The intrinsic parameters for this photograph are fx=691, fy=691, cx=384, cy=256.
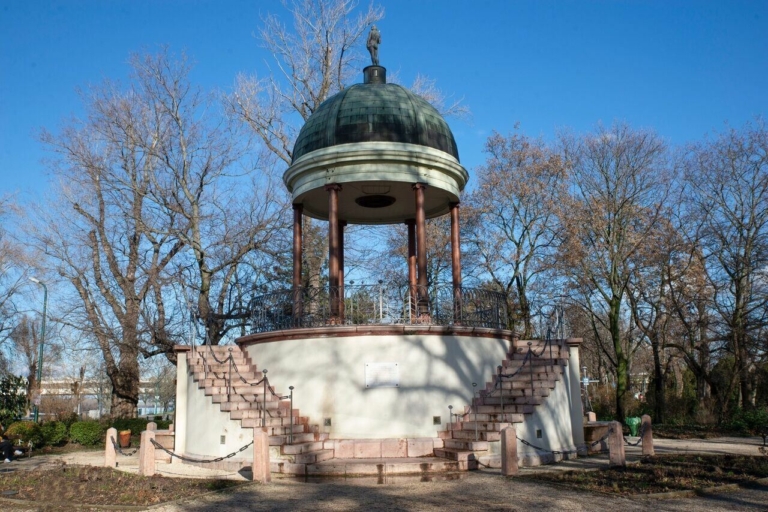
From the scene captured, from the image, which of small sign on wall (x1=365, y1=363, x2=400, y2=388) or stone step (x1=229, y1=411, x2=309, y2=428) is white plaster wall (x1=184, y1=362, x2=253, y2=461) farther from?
small sign on wall (x1=365, y1=363, x2=400, y2=388)

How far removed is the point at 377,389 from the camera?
594 inches

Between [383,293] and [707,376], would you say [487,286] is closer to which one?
[707,376]

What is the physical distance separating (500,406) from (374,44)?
11.4 metres

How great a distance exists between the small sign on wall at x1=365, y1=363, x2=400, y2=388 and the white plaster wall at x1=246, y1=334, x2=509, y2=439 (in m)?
0.09

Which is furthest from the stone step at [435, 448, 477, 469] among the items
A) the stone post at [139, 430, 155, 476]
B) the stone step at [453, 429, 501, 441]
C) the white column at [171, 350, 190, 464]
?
the white column at [171, 350, 190, 464]

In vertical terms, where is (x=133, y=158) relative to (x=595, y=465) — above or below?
above

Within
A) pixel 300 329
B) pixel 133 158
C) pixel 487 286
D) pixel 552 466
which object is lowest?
pixel 552 466

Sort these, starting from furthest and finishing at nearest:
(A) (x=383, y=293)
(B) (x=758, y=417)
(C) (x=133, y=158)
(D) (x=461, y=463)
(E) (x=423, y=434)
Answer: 1. (C) (x=133, y=158)
2. (B) (x=758, y=417)
3. (A) (x=383, y=293)
4. (E) (x=423, y=434)
5. (D) (x=461, y=463)

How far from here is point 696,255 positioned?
104 feet

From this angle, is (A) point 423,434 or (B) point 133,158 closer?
(A) point 423,434

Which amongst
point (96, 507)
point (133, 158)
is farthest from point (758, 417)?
point (133, 158)

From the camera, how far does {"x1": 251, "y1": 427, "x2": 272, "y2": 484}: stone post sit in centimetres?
1249

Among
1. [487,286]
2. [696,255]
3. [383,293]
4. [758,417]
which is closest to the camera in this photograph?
[383,293]

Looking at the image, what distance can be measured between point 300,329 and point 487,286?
852 inches
